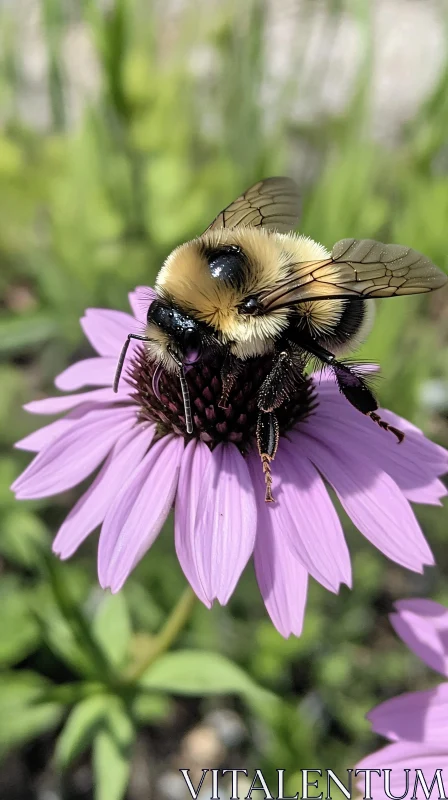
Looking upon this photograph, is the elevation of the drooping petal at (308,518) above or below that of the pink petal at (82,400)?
below

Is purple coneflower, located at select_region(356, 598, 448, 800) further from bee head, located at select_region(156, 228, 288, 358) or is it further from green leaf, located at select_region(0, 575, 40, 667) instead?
green leaf, located at select_region(0, 575, 40, 667)

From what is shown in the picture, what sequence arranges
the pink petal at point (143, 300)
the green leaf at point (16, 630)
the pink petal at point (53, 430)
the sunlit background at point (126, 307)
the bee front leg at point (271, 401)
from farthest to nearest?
1. the green leaf at point (16, 630)
2. the sunlit background at point (126, 307)
3. the pink petal at point (53, 430)
4. the pink petal at point (143, 300)
5. the bee front leg at point (271, 401)

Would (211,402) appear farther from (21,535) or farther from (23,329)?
(23,329)

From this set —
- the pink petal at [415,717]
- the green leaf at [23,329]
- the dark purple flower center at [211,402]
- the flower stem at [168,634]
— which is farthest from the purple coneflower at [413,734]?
the green leaf at [23,329]

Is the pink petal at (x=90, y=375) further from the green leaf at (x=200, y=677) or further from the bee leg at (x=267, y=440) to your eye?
the green leaf at (x=200, y=677)

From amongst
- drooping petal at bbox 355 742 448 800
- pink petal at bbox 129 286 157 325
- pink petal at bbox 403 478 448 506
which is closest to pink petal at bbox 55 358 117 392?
pink petal at bbox 129 286 157 325

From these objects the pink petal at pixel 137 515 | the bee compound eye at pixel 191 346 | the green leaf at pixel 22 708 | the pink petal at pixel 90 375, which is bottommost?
A: the green leaf at pixel 22 708

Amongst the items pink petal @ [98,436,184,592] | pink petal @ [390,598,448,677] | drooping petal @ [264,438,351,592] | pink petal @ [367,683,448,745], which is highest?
pink petal @ [98,436,184,592]

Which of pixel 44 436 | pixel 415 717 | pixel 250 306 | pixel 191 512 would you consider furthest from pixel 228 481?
pixel 415 717
